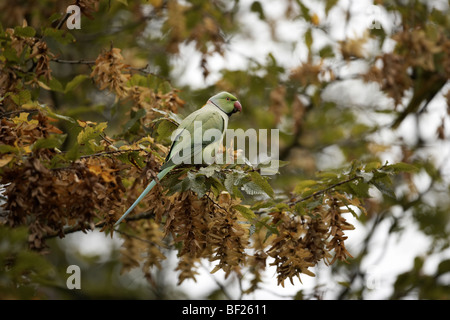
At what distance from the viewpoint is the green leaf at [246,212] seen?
2.83 metres

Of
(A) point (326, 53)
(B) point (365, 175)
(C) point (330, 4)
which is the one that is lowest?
(B) point (365, 175)

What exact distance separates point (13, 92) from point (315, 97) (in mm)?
4074

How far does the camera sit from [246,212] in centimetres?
284

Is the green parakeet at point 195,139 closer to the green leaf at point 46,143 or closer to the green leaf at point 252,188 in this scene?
the green leaf at point 252,188

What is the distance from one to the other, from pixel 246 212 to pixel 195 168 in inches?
17.7

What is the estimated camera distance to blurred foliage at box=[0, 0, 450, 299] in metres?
2.57

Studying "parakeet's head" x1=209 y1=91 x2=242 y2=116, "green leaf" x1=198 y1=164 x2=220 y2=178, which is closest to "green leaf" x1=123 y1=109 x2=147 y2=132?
"parakeet's head" x1=209 y1=91 x2=242 y2=116

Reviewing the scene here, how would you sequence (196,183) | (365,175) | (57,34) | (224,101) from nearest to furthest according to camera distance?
1. (196,183)
2. (365,175)
3. (57,34)
4. (224,101)

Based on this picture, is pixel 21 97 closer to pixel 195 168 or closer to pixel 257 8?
pixel 195 168

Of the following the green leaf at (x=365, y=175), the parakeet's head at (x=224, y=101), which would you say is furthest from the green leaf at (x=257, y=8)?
the green leaf at (x=365, y=175)

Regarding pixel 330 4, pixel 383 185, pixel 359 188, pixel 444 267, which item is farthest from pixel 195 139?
pixel 444 267

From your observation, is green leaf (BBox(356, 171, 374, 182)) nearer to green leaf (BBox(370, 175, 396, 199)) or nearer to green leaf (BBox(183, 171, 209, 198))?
green leaf (BBox(370, 175, 396, 199))

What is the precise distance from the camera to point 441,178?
663cm
